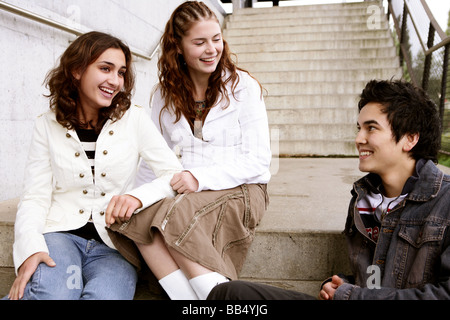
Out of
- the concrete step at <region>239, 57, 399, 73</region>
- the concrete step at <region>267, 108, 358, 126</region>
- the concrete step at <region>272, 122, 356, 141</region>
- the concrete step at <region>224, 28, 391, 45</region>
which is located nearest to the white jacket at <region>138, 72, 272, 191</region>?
the concrete step at <region>272, 122, 356, 141</region>

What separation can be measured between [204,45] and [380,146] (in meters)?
0.82

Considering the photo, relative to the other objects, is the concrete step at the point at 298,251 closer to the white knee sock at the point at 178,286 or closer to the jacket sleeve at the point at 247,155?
the jacket sleeve at the point at 247,155

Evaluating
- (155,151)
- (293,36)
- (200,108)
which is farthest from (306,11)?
Answer: (155,151)

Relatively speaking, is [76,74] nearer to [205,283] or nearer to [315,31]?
[205,283]

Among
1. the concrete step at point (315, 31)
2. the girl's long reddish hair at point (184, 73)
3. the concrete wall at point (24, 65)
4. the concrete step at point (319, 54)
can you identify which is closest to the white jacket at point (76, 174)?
the girl's long reddish hair at point (184, 73)

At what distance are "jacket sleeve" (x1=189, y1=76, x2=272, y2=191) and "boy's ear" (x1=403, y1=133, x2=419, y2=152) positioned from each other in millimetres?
549

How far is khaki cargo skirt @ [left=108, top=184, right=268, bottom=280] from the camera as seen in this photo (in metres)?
1.22

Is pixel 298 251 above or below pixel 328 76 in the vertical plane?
below

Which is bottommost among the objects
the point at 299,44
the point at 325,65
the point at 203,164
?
the point at 203,164

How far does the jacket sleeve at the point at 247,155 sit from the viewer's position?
1.47 metres

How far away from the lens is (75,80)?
1523 millimetres

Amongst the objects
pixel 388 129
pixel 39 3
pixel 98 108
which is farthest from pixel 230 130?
pixel 39 3

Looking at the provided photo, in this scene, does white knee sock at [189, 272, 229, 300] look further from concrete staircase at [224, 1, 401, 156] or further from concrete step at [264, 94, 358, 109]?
concrete step at [264, 94, 358, 109]

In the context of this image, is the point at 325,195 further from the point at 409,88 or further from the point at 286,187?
the point at 409,88
